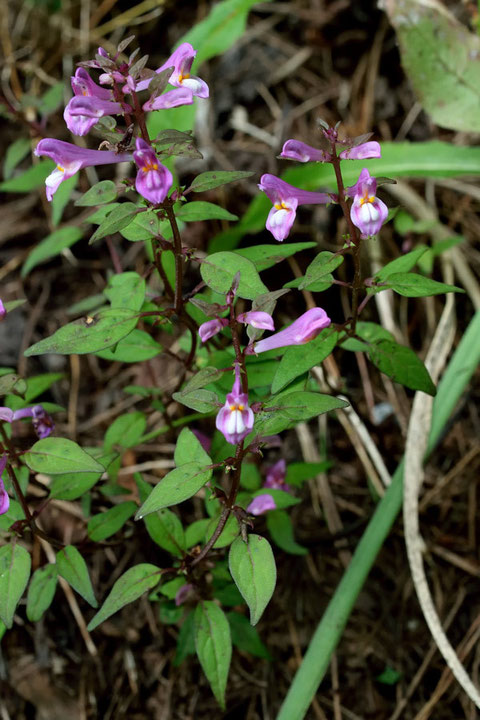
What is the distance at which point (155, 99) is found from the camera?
57.2 inches

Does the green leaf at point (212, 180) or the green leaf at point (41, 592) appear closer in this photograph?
the green leaf at point (212, 180)

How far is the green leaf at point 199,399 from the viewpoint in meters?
Answer: 1.43

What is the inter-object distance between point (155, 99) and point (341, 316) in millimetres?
1546

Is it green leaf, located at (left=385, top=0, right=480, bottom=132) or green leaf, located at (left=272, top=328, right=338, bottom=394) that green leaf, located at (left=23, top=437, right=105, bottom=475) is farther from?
green leaf, located at (left=385, top=0, right=480, bottom=132)

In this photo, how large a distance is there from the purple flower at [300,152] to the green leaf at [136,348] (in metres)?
0.69

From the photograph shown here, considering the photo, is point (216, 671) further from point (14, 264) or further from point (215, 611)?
point (14, 264)

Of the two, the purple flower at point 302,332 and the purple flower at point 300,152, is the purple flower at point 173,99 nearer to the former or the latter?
the purple flower at point 300,152

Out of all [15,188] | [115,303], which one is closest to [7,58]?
[15,188]

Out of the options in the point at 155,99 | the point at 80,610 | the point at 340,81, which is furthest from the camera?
the point at 340,81

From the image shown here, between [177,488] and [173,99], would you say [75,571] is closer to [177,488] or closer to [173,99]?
[177,488]

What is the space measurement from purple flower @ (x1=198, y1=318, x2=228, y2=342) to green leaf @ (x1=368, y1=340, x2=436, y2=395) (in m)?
0.45

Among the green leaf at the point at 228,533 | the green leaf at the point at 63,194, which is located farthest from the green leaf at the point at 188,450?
the green leaf at the point at 63,194

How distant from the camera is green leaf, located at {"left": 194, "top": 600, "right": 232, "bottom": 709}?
1.62m

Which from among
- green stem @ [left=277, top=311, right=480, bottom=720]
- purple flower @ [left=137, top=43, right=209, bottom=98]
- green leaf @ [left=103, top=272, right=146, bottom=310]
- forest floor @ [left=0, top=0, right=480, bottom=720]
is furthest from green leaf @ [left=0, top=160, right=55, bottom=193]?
green stem @ [left=277, top=311, right=480, bottom=720]
